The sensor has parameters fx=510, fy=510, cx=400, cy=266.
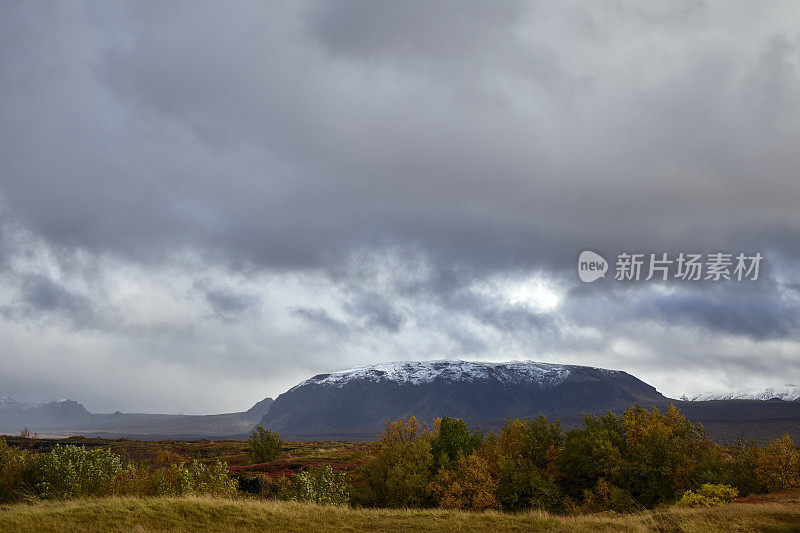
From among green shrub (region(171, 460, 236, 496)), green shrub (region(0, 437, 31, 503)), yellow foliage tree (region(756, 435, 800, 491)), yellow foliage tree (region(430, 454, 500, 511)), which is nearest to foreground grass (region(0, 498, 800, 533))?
green shrub (region(171, 460, 236, 496))

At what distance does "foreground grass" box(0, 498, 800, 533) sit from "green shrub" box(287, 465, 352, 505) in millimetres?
16668

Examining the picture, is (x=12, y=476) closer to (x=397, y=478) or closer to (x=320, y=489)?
(x=320, y=489)

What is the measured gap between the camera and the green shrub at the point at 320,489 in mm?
48781

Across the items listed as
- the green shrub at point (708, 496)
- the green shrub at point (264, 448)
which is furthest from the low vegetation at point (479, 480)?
the green shrub at point (264, 448)

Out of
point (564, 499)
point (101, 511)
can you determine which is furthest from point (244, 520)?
point (564, 499)

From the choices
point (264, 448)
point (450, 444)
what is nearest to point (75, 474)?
point (450, 444)

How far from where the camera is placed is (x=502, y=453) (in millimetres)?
70188

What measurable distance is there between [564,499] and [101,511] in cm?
5246

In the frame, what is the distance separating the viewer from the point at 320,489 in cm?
5153

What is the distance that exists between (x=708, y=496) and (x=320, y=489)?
38.0 m

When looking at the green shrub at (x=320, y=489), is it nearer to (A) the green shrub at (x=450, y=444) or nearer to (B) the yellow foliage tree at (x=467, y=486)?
(B) the yellow foliage tree at (x=467, y=486)

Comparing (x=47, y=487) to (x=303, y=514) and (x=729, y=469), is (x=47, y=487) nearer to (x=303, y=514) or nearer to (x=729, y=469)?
(x=303, y=514)

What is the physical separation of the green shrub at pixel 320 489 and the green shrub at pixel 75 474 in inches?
617

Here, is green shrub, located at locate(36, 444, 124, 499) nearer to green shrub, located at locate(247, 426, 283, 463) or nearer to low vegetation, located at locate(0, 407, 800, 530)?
low vegetation, located at locate(0, 407, 800, 530)
